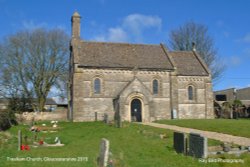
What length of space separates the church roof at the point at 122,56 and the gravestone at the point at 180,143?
2459 cm

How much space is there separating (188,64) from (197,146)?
31455 millimetres

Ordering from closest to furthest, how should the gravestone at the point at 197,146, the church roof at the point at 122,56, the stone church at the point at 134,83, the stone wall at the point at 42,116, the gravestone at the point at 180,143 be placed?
the gravestone at the point at 197,146 → the gravestone at the point at 180,143 → the stone church at the point at 134,83 → the church roof at the point at 122,56 → the stone wall at the point at 42,116

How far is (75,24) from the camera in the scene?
41.5 metres

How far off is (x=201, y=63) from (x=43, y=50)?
22.0 meters

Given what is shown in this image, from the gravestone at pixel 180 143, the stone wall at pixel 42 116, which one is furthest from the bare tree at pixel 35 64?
the gravestone at pixel 180 143

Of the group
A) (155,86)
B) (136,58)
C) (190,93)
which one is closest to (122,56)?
(136,58)

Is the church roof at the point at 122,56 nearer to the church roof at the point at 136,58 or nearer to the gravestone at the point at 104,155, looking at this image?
the church roof at the point at 136,58

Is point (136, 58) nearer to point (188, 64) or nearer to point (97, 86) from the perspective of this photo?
point (97, 86)

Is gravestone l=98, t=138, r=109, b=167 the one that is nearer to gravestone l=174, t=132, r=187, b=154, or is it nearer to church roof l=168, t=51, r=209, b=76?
gravestone l=174, t=132, r=187, b=154

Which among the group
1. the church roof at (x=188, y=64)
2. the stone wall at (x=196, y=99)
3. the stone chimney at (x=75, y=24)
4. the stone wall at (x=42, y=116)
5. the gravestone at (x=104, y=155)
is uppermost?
the stone chimney at (x=75, y=24)

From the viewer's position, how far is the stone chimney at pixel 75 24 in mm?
40969

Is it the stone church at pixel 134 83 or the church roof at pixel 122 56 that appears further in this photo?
the church roof at pixel 122 56

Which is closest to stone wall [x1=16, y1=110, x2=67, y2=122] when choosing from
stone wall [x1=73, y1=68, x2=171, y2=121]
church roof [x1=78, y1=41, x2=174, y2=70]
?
stone wall [x1=73, y1=68, x2=171, y2=121]

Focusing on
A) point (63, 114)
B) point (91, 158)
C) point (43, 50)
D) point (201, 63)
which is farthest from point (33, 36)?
point (91, 158)
